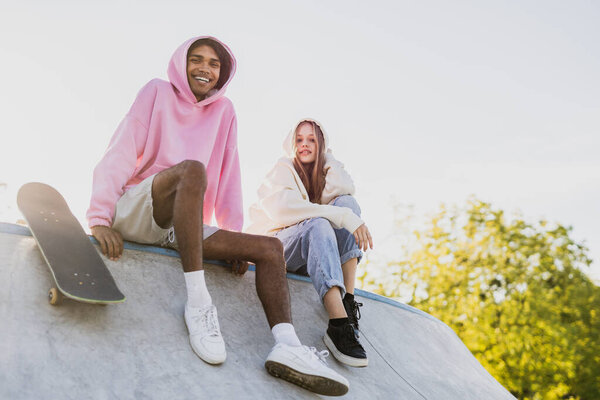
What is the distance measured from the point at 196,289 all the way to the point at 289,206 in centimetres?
125

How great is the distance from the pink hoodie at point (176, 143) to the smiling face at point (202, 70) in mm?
82

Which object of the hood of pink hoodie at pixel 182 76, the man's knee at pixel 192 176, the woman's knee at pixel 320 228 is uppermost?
the hood of pink hoodie at pixel 182 76

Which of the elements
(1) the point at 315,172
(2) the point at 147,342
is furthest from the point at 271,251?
(1) the point at 315,172

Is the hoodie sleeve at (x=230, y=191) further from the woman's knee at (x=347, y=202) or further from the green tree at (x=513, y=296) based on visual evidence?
the green tree at (x=513, y=296)

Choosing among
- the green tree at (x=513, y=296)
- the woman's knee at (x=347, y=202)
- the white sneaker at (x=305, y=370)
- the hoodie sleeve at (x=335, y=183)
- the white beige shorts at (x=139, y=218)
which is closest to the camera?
the white sneaker at (x=305, y=370)

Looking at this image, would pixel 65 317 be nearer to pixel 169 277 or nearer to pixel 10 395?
pixel 10 395

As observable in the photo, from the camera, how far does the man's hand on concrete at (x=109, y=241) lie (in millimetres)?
3193

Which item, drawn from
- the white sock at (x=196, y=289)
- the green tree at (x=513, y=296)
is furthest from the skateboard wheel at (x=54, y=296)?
the green tree at (x=513, y=296)

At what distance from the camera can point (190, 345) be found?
2.88m

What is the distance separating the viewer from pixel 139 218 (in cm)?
327

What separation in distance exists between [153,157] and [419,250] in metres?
17.6

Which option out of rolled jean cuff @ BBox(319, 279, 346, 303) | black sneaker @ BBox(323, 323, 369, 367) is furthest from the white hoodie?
black sneaker @ BBox(323, 323, 369, 367)

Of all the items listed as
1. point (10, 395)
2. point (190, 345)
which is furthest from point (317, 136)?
point (10, 395)

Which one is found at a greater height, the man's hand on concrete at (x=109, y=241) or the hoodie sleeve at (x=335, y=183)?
the hoodie sleeve at (x=335, y=183)
